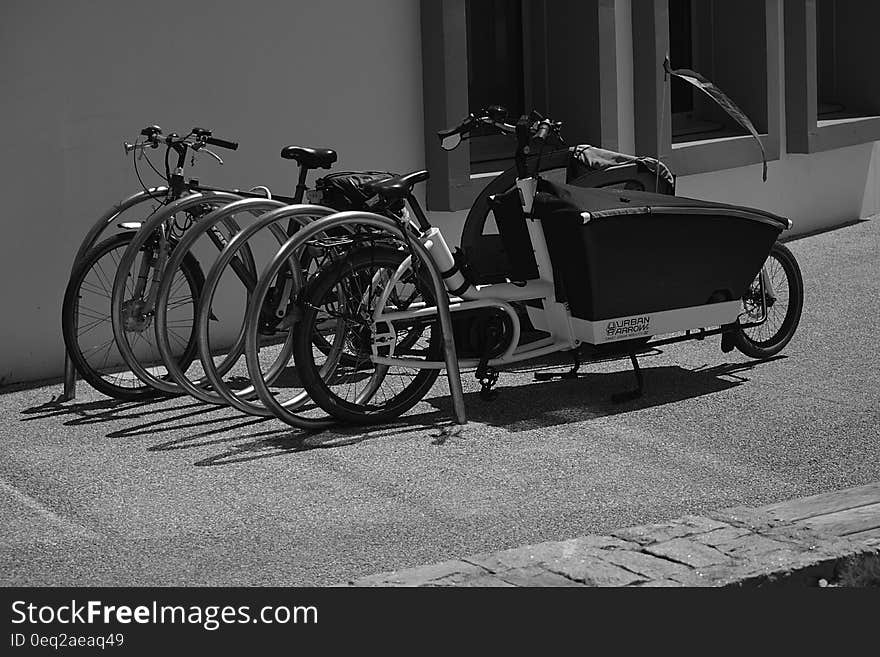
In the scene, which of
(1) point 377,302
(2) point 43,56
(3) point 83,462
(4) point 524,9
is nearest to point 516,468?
(1) point 377,302

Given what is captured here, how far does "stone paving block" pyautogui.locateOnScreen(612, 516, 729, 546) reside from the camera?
4.75 metres

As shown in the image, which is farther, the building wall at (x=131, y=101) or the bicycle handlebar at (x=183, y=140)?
the building wall at (x=131, y=101)

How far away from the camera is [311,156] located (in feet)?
23.6

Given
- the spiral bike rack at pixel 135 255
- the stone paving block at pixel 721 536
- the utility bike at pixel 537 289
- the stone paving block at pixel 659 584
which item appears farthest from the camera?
the spiral bike rack at pixel 135 255

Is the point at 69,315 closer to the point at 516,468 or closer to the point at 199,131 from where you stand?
the point at 199,131

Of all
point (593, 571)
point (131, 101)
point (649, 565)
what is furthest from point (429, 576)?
point (131, 101)

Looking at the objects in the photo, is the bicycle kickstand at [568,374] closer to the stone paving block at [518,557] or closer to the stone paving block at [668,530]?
the stone paving block at [668,530]

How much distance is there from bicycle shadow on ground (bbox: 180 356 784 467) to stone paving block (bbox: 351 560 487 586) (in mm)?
1707

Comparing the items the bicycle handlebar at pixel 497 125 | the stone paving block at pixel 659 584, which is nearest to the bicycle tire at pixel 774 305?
the bicycle handlebar at pixel 497 125

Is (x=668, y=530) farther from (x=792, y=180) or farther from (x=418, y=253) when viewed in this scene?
(x=792, y=180)

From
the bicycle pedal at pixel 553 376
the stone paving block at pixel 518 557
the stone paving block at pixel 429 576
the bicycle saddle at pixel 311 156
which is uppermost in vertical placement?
the bicycle saddle at pixel 311 156

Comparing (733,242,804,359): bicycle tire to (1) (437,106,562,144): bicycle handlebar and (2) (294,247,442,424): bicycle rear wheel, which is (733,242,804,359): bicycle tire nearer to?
(1) (437,106,562,144): bicycle handlebar

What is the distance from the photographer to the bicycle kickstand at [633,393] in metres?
6.94

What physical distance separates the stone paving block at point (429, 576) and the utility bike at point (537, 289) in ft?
6.17
